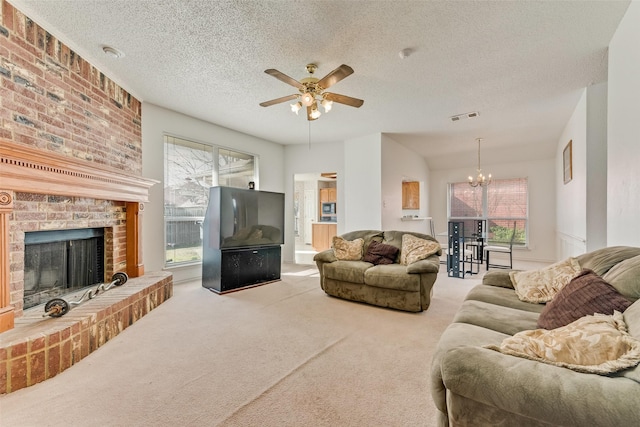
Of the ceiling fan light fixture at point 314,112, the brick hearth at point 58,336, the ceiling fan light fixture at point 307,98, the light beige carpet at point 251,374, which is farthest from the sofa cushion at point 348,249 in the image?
the brick hearth at point 58,336

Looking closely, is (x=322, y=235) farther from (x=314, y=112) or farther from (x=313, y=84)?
(x=313, y=84)

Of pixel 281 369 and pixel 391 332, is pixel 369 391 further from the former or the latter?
pixel 391 332

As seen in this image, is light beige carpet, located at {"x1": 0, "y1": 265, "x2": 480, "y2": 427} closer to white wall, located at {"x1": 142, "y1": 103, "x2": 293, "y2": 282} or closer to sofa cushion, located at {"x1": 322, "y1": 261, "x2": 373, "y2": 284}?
sofa cushion, located at {"x1": 322, "y1": 261, "x2": 373, "y2": 284}

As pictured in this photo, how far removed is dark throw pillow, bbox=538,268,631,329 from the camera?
1.31 meters

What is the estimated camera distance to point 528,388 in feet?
3.05

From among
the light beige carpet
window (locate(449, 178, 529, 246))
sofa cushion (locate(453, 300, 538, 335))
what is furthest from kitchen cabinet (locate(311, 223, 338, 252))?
sofa cushion (locate(453, 300, 538, 335))

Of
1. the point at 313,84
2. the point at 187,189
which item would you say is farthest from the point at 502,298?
the point at 187,189

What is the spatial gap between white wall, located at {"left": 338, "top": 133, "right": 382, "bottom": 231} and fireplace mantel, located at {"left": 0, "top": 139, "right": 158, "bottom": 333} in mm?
3774

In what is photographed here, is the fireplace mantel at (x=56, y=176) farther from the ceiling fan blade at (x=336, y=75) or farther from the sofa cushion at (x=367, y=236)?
the sofa cushion at (x=367, y=236)

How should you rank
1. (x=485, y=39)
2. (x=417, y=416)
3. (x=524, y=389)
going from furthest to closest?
(x=485, y=39)
(x=417, y=416)
(x=524, y=389)

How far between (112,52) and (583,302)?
13.6 feet

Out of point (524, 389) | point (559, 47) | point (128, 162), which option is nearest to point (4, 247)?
point (128, 162)

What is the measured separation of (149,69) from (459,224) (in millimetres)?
5023

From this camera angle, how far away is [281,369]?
6.48 feet
